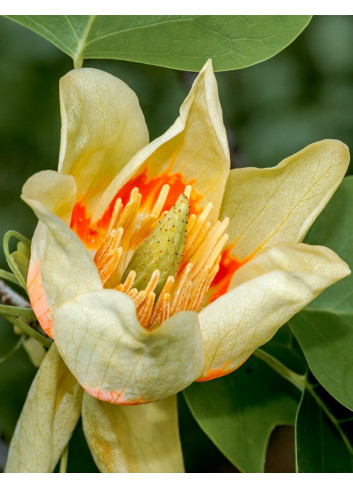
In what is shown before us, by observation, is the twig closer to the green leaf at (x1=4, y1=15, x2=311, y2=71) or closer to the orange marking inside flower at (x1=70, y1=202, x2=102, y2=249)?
the orange marking inside flower at (x1=70, y1=202, x2=102, y2=249)

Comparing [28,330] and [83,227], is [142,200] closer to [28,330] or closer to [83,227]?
[83,227]

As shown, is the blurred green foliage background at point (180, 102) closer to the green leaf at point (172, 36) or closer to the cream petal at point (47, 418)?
the green leaf at point (172, 36)

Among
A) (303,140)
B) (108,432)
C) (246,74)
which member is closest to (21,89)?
(246,74)

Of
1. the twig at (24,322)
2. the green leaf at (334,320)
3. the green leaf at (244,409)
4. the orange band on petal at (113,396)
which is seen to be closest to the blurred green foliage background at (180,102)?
the green leaf at (244,409)

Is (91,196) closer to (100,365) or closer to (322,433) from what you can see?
(100,365)

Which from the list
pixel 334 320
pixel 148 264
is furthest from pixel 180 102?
pixel 148 264

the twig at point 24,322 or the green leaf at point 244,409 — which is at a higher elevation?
the twig at point 24,322

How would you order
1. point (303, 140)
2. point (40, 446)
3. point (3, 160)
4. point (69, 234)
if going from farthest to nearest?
point (303, 140)
point (3, 160)
point (40, 446)
point (69, 234)
